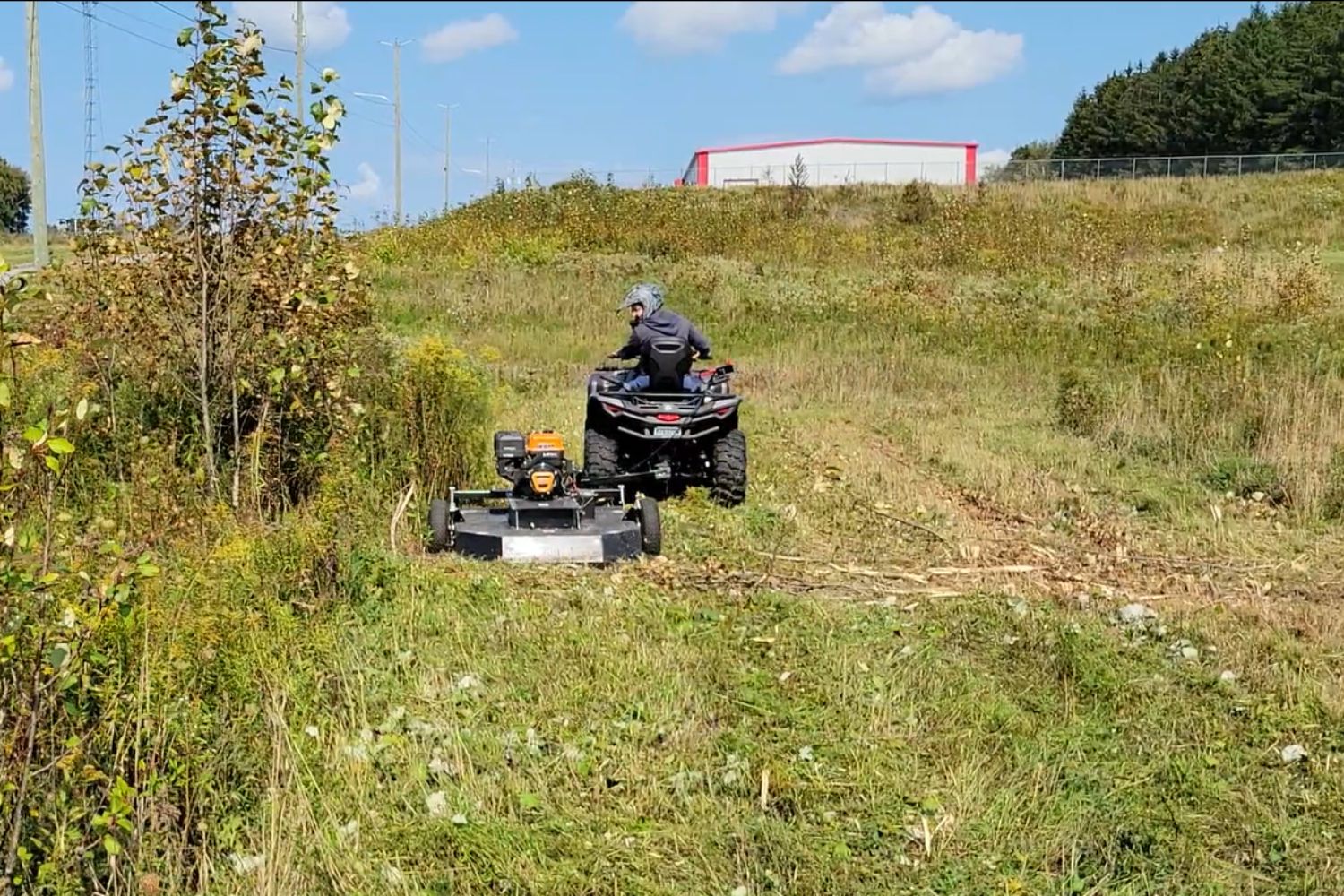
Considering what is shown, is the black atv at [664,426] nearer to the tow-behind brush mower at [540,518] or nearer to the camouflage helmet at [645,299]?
the camouflage helmet at [645,299]

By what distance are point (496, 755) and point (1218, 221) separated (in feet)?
97.4

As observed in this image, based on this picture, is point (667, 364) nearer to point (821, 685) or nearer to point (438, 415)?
point (438, 415)

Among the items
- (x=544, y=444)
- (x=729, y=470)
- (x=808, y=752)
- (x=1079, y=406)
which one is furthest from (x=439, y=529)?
(x=1079, y=406)

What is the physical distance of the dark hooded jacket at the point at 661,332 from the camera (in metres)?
8.65

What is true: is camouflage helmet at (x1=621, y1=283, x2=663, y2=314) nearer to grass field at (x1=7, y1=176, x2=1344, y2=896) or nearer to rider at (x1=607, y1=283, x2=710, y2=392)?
rider at (x1=607, y1=283, x2=710, y2=392)

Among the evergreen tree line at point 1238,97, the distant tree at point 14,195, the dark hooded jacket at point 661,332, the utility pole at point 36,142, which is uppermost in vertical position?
the evergreen tree line at point 1238,97

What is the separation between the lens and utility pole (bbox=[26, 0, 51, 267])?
17953 millimetres

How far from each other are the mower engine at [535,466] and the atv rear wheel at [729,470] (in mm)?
1198

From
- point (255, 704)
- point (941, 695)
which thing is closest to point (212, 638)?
point (255, 704)

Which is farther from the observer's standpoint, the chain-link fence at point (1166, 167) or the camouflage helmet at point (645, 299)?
the chain-link fence at point (1166, 167)

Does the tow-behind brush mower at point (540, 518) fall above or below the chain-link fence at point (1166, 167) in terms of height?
below

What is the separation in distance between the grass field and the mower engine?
72 centimetres

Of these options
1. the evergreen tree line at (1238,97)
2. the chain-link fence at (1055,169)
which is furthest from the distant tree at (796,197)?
the evergreen tree line at (1238,97)

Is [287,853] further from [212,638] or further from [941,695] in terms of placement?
[941,695]
